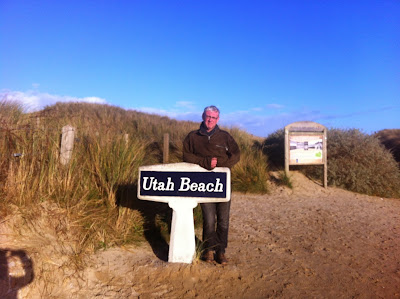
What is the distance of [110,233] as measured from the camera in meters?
4.31

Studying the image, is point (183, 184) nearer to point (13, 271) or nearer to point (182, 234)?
point (182, 234)

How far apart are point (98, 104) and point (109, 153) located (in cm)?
1750

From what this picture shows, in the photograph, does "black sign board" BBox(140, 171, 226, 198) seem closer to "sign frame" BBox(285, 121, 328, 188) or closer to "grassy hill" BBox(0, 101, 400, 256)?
"grassy hill" BBox(0, 101, 400, 256)

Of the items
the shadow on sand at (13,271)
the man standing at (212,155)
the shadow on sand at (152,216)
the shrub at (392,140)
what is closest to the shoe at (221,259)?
the man standing at (212,155)

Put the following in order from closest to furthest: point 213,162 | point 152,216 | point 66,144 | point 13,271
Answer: point 13,271
point 213,162
point 66,144
point 152,216

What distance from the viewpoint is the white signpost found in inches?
147

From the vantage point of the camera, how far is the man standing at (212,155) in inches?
155

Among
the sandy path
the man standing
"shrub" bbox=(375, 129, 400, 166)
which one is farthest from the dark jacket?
"shrub" bbox=(375, 129, 400, 166)

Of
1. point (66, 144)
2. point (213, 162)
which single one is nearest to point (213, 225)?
point (213, 162)

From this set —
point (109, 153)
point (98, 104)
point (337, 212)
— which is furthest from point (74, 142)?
point (98, 104)

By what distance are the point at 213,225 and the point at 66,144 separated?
97.5 inches

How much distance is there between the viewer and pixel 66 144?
4812 mm

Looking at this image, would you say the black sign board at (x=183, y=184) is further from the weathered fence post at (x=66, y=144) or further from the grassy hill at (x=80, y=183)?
the weathered fence post at (x=66, y=144)

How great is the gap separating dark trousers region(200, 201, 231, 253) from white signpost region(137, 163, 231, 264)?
20cm
